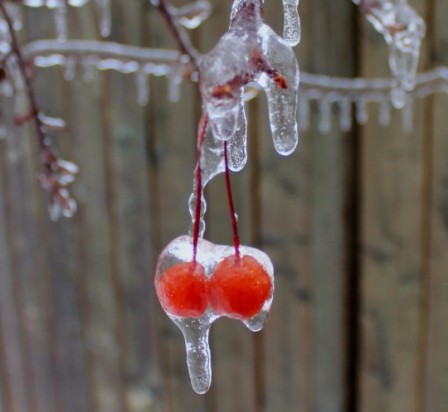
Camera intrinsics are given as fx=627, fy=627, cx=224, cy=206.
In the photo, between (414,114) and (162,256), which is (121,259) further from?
(162,256)

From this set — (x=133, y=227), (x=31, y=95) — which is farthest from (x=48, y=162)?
(x=133, y=227)

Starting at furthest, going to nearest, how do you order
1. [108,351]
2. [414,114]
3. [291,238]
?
[108,351] → [291,238] → [414,114]

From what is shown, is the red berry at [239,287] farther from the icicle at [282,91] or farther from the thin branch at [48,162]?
the thin branch at [48,162]

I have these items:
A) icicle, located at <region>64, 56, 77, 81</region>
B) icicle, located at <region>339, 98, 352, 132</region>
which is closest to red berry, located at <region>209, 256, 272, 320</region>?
icicle, located at <region>339, 98, 352, 132</region>

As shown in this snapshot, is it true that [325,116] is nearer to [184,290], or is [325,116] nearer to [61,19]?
[61,19]

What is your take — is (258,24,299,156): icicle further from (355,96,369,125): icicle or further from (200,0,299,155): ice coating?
(355,96,369,125): icicle

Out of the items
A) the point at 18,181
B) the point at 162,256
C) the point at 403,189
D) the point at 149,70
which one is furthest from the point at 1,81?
the point at 18,181
